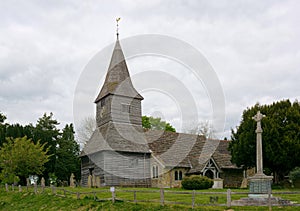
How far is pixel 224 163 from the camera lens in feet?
147

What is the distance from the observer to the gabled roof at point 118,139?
40.3 metres

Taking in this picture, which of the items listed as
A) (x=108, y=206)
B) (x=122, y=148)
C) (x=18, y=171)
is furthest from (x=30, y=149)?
(x=108, y=206)

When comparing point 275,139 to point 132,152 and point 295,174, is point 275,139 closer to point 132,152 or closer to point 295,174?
point 295,174

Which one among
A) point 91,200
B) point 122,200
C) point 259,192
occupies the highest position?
point 259,192

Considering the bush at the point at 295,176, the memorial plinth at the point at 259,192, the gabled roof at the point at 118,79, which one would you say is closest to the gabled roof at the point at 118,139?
the gabled roof at the point at 118,79

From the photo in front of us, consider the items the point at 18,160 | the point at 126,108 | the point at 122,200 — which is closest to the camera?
the point at 122,200

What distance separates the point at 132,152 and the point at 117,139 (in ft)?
6.66

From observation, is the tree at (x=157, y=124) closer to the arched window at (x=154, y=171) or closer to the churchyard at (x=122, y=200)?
the arched window at (x=154, y=171)

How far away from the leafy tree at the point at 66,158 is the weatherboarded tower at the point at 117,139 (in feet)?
42.9

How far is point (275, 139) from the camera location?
3653 centimetres

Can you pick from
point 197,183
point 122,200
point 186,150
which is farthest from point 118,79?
point 122,200

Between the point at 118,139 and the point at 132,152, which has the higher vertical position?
the point at 118,139

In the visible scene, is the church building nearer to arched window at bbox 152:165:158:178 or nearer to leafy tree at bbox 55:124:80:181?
arched window at bbox 152:165:158:178

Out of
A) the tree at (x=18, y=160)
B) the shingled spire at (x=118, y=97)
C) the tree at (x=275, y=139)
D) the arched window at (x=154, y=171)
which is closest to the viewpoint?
the tree at (x=275, y=139)
